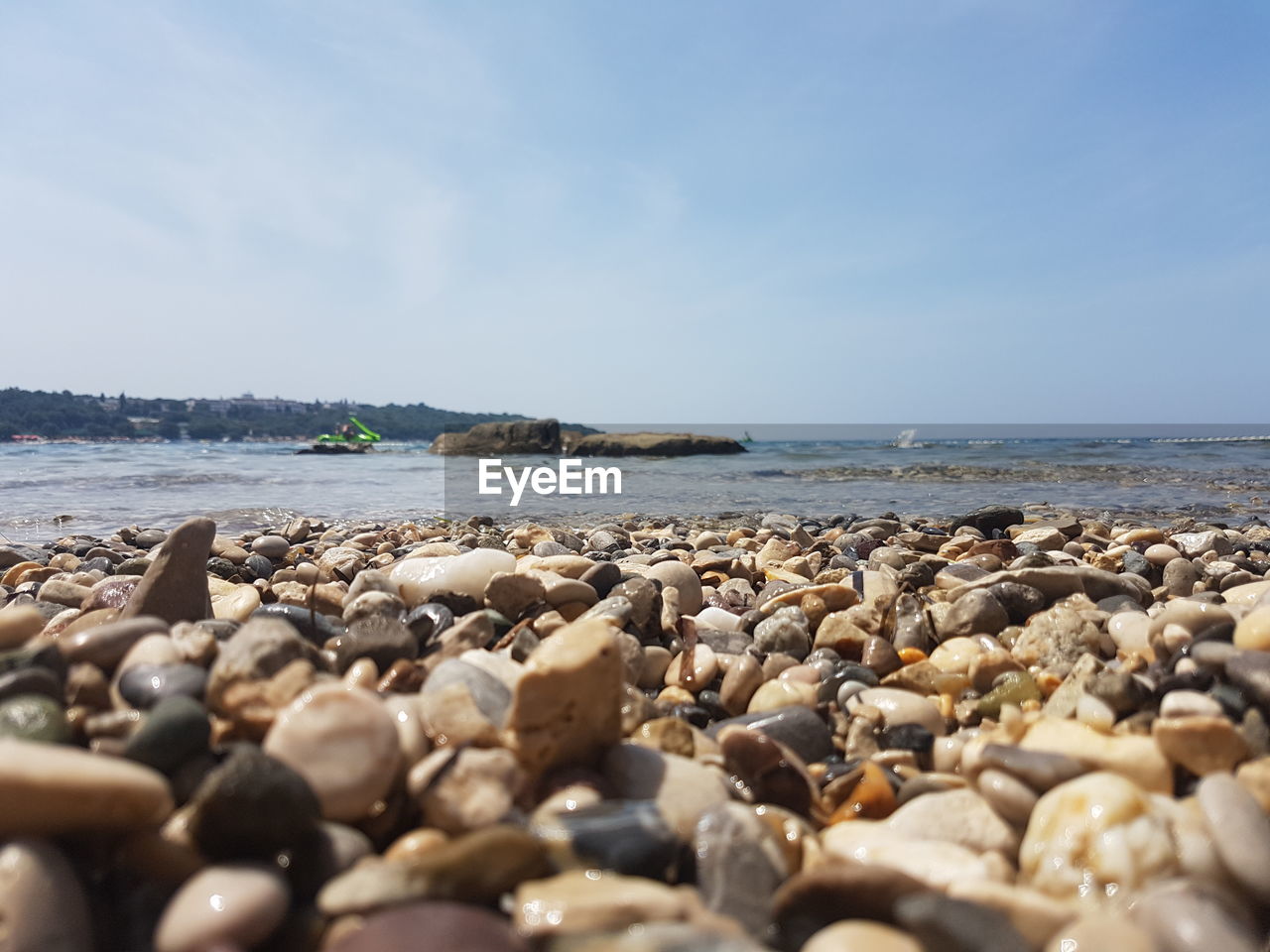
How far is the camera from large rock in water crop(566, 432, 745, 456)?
33.8 meters

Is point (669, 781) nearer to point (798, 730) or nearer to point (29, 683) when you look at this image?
point (798, 730)

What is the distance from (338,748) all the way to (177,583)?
4.62ft

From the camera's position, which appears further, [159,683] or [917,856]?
[159,683]

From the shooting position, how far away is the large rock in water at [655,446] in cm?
3378

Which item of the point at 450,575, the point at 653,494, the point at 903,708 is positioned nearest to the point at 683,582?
the point at 450,575

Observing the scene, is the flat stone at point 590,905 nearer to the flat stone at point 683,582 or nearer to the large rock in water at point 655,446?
the flat stone at point 683,582

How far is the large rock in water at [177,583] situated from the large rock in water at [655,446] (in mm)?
30895

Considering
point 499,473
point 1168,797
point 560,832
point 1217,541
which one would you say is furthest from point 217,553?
point 499,473

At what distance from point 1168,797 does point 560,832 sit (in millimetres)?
1290

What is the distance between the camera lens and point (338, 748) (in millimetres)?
1427

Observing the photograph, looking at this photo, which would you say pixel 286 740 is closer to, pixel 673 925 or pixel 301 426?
pixel 673 925

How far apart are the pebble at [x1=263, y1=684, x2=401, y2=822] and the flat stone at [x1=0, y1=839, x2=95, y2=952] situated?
1.11 feet

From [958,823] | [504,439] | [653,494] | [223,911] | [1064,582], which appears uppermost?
[504,439]

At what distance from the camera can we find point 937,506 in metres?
9.48
